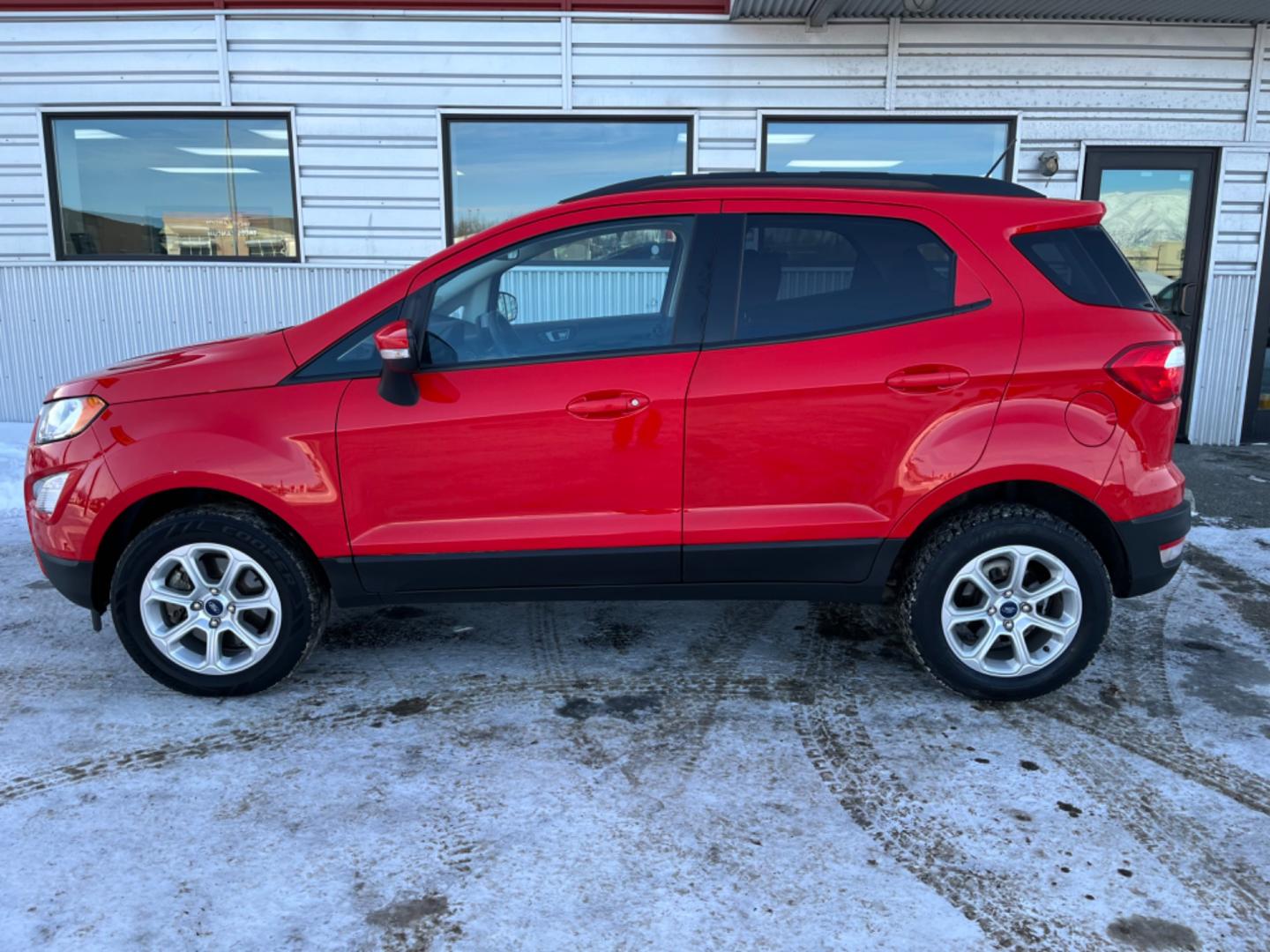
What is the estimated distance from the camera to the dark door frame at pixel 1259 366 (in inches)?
310

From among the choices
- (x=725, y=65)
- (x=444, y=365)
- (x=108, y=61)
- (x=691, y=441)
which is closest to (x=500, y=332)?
(x=444, y=365)

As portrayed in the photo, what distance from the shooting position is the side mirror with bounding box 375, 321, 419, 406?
117 inches

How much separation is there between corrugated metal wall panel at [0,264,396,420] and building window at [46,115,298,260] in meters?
0.24

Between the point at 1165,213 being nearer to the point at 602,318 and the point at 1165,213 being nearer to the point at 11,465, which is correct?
the point at 602,318

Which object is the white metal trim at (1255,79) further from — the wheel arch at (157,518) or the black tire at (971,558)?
the wheel arch at (157,518)

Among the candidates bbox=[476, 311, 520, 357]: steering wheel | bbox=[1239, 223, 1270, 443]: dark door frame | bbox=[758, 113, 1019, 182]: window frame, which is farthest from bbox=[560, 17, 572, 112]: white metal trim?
bbox=[1239, 223, 1270, 443]: dark door frame

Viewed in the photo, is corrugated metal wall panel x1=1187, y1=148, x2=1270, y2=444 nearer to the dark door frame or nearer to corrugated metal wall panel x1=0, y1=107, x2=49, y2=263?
the dark door frame

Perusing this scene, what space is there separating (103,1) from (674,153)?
16.0ft

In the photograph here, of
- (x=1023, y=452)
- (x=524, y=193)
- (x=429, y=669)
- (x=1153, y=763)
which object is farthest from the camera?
(x=524, y=193)

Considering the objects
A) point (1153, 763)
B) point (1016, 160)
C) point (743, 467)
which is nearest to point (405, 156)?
point (1016, 160)

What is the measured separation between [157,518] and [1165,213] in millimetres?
8169

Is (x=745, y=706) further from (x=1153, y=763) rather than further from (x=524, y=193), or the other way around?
(x=524, y=193)

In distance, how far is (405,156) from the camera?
7.67 meters

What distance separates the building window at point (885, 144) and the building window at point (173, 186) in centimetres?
426
